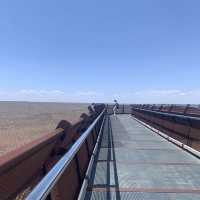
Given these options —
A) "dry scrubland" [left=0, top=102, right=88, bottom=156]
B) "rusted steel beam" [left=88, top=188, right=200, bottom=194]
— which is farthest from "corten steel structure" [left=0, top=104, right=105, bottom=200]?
"dry scrubland" [left=0, top=102, right=88, bottom=156]

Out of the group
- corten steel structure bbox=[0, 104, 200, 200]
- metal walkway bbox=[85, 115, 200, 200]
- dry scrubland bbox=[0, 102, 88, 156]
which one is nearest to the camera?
corten steel structure bbox=[0, 104, 200, 200]

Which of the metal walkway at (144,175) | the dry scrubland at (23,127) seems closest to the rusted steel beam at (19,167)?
the metal walkway at (144,175)

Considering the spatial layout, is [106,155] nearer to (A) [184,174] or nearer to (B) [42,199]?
(A) [184,174]

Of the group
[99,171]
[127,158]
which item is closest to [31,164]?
[99,171]

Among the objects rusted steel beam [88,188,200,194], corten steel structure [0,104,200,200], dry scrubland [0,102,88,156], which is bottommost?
dry scrubland [0,102,88,156]

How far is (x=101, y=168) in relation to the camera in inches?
294

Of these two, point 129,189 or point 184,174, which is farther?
point 184,174

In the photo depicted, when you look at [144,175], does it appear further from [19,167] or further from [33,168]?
[19,167]

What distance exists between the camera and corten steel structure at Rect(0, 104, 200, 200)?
2897 millimetres

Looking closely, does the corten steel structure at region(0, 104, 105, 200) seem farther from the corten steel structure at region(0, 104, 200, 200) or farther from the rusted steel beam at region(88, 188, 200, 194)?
the rusted steel beam at region(88, 188, 200, 194)

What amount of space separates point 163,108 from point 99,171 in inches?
796

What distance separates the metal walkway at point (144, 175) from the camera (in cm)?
553

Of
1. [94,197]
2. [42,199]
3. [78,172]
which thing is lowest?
[94,197]

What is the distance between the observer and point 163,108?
26.5m
